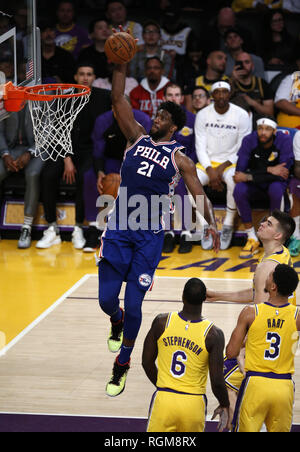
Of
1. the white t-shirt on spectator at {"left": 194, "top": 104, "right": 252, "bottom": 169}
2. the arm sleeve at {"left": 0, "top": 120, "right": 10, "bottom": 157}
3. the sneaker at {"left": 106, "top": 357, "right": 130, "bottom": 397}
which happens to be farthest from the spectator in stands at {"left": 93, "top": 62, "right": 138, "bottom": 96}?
the sneaker at {"left": 106, "top": 357, "right": 130, "bottom": 397}

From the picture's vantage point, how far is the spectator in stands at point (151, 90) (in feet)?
34.0

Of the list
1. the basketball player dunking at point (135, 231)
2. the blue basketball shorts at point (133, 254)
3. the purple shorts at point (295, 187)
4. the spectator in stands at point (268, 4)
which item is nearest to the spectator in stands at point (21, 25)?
the basketball player dunking at point (135, 231)

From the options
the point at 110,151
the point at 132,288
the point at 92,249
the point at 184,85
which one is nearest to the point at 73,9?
the point at 184,85

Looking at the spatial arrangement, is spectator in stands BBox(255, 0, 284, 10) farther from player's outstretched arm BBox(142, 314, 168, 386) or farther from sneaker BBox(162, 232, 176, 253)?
player's outstretched arm BBox(142, 314, 168, 386)

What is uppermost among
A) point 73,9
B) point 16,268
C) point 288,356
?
point 73,9

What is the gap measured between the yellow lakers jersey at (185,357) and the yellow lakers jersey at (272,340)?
33cm

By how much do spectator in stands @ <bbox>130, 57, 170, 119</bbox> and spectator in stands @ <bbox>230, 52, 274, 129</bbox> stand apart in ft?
3.43

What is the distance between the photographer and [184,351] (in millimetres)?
3949

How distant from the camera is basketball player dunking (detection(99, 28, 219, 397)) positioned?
5.20 meters

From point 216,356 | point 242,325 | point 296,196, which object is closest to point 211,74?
point 296,196
